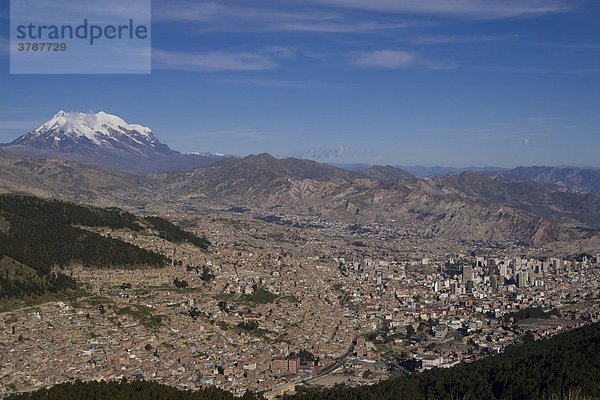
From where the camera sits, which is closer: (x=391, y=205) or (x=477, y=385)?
(x=477, y=385)

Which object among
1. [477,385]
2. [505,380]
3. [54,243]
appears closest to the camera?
[505,380]

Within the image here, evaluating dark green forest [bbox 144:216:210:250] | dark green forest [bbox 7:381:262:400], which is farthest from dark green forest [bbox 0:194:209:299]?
dark green forest [bbox 7:381:262:400]

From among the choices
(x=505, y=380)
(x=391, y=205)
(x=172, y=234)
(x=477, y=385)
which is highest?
(x=391, y=205)

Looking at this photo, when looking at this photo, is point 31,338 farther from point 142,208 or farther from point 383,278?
point 142,208

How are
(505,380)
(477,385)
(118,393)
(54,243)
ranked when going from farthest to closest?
1. (54,243)
2. (477,385)
3. (505,380)
4. (118,393)

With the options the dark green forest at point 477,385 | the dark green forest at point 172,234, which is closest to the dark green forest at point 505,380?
the dark green forest at point 477,385

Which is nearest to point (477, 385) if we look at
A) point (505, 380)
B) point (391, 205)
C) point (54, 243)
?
point (505, 380)

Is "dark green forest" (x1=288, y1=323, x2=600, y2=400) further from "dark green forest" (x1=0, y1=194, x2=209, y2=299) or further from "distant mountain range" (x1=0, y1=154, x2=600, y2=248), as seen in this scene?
"distant mountain range" (x1=0, y1=154, x2=600, y2=248)

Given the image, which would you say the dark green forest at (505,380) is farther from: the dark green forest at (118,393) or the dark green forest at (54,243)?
the dark green forest at (54,243)

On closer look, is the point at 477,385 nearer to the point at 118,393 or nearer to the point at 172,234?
the point at 118,393
